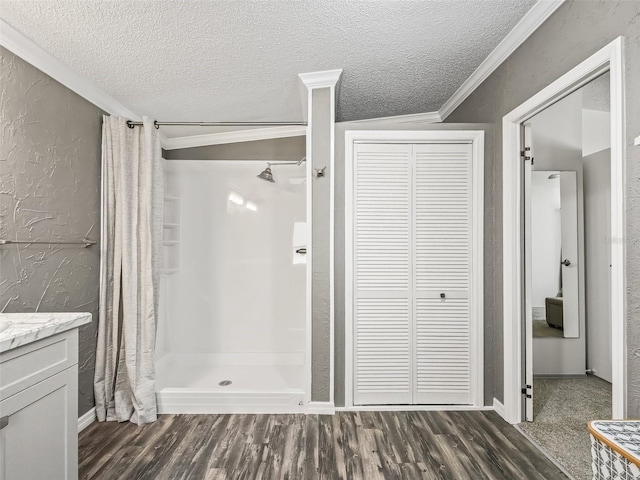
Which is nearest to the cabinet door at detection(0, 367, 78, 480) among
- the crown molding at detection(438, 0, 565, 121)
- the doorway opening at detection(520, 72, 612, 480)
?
the crown molding at detection(438, 0, 565, 121)

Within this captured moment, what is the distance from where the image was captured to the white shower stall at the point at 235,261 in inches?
143

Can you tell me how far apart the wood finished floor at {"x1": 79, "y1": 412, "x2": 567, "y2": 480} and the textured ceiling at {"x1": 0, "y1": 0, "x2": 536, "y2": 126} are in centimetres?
242

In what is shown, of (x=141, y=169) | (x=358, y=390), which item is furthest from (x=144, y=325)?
(x=358, y=390)

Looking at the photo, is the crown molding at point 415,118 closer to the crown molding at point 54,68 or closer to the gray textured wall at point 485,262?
the gray textured wall at point 485,262

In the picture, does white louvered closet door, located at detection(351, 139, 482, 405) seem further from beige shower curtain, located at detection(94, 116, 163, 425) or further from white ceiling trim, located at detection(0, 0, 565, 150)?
beige shower curtain, located at detection(94, 116, 163, 425)

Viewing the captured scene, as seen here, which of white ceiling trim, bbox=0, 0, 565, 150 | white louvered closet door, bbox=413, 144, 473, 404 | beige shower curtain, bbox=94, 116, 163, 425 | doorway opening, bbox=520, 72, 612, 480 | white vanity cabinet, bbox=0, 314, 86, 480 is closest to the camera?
white vanity cabinet, bbox=0, 314, 86, 480

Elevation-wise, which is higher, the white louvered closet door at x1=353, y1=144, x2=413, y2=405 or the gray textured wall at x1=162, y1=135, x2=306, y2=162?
the gray textured wall at x1=162, y1=135, x2=306, y2=162

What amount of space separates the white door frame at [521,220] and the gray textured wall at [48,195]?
291 centimetres

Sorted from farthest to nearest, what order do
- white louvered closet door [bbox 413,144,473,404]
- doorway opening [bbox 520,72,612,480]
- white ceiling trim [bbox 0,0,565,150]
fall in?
doorway opening [bbox 520,72,612,480]
white louvered closet door [bbox 413,144,473,404]
white ceiling trim [bbox 0,0,565,150]

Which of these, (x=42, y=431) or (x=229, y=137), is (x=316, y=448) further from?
(x=229, y=137)

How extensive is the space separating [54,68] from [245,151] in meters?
1.76

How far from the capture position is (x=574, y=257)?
3.27 meters

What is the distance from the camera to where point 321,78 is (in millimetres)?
2562

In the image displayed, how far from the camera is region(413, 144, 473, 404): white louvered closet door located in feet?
8.52
